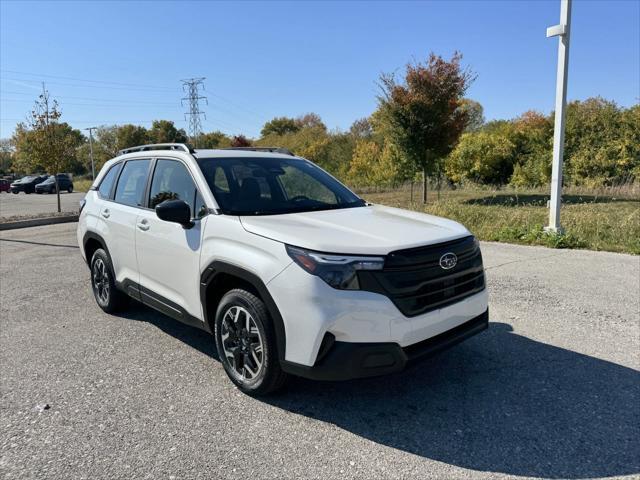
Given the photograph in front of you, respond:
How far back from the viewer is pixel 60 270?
7.76 metres

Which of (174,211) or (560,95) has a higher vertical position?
(560,95)

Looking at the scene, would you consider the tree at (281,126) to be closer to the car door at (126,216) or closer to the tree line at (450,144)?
the tree line at (450,144)

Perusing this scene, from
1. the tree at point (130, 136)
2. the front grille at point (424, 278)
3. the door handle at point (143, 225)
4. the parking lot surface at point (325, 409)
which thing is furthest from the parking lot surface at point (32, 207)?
the tree at point (130, 136)

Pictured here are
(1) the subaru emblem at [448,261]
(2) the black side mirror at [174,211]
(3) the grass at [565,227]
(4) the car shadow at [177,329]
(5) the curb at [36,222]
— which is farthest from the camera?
(5) the curb at [36,222]

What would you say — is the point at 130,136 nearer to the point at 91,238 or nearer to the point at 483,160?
the point at 483,160

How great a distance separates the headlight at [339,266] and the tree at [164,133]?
77.2 metres

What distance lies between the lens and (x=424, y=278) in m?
2.99

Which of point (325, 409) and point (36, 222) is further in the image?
point (36, 222)

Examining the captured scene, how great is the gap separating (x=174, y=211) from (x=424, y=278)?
187 cm

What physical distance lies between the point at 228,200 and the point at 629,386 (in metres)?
3.29

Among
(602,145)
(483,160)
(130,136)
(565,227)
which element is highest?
(130,136)

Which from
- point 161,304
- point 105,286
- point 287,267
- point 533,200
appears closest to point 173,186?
point 161,304

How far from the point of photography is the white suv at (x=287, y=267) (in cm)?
282

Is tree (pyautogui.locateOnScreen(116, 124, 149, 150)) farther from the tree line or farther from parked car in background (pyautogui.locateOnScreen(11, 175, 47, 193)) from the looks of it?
the tree line
